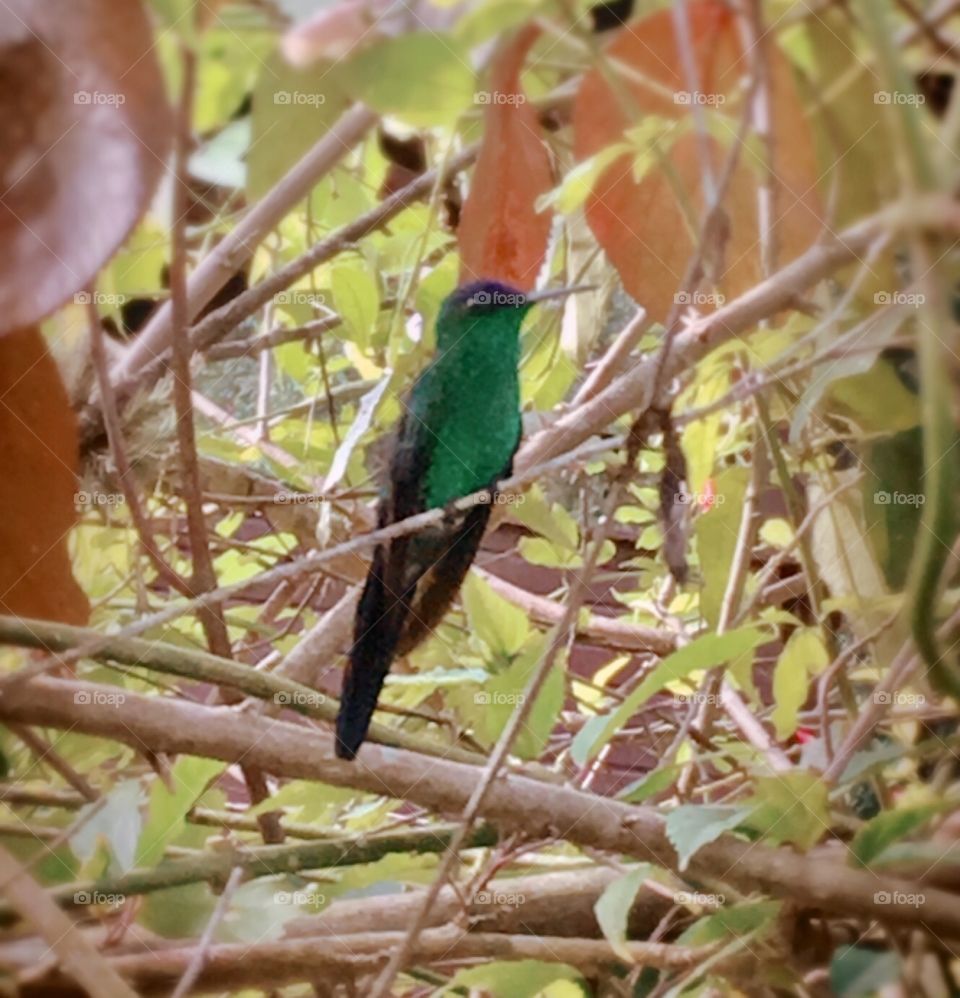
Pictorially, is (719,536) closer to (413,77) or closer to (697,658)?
(697,658)

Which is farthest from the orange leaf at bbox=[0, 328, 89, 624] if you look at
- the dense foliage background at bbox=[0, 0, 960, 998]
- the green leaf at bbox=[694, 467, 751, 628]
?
the green leaf at bbox=[694, 467, 751, 628]

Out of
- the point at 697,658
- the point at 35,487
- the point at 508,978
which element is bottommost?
the point at 508,978

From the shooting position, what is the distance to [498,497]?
363 millimetres

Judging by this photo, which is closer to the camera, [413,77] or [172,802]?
[413,77]

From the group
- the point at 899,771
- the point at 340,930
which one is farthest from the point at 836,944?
the point at 340,930

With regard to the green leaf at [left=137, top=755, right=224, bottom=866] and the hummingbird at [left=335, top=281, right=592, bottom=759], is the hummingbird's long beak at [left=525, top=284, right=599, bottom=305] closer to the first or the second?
the hummingbird at [left=335, top=281, right=592, bottom=759]

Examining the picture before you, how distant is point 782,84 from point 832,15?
2 centimetres

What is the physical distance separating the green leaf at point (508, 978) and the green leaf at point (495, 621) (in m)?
0.12

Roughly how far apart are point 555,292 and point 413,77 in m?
0.13

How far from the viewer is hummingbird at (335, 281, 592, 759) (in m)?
0.36

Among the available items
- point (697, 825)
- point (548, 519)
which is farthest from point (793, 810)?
point (548, 519)

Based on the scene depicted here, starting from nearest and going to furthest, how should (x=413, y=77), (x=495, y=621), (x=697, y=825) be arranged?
(x=413, y=77), (x=697, y=825), (x=495, y=621)

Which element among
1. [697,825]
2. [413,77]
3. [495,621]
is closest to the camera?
[413,77]

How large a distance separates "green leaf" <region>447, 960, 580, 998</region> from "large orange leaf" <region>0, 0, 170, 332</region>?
264 millimetres
